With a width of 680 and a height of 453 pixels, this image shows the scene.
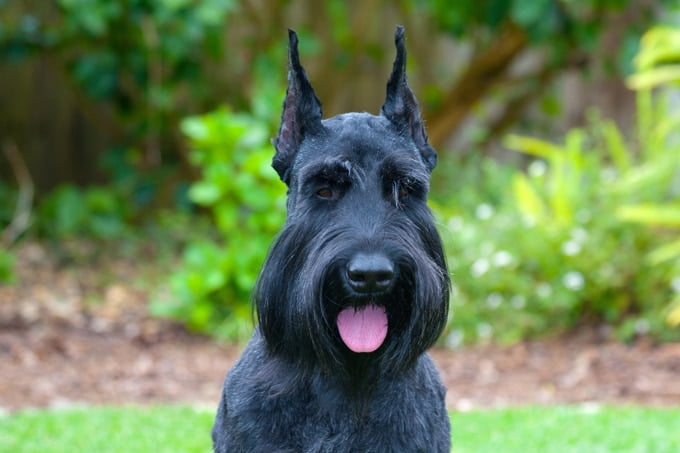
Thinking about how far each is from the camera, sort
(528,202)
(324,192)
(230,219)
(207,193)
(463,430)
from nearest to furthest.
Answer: (324,192) < (463,430) < (207,193) < (230,219) < (528,202)

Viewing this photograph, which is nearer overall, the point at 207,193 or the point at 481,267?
the point at 207,193

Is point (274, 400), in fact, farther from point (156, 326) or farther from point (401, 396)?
point (156, 326)

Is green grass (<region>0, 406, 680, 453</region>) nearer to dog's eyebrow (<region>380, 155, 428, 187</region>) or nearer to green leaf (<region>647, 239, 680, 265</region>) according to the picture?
green leaf (<region>647, 239, 680, 265</region>)

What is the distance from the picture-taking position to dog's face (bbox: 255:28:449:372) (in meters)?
2.86

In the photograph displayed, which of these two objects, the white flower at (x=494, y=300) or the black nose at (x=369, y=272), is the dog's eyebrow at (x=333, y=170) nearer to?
the black nose at (x=369, y=272)

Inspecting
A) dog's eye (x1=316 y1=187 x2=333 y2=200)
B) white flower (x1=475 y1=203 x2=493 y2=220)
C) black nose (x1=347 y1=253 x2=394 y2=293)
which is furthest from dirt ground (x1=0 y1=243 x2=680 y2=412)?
black nose (x1=347 y1=253 x2=394 y2=293)

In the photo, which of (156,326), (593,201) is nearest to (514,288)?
(593,201)

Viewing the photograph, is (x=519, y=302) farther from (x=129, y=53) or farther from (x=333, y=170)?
(x=333, y=170)

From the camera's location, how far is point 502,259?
27.5 feet

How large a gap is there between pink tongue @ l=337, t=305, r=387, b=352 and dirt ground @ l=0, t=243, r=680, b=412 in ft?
12.5

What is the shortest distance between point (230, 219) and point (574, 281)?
9.00ft

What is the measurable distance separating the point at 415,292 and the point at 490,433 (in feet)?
10.4

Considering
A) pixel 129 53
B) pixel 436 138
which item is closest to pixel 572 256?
pixel 436 138

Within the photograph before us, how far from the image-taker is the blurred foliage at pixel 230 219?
7.66 metres
